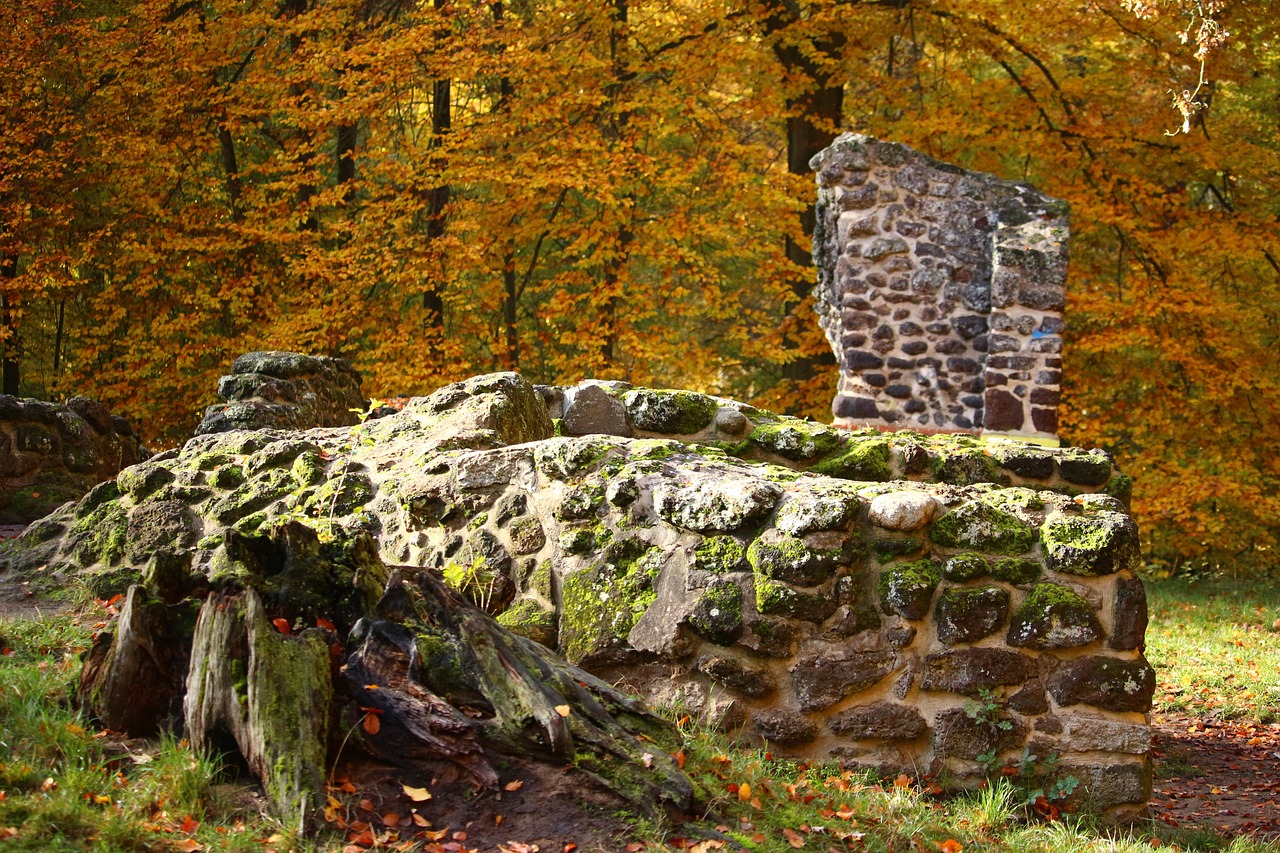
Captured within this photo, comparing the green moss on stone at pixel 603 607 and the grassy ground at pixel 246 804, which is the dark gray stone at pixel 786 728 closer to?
the grassy ground at pixel 246 804

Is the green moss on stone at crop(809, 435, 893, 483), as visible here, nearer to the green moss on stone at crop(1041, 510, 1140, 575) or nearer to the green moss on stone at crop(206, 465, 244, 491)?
the green moss on stone at crop(1041, 510, 1140, 575)

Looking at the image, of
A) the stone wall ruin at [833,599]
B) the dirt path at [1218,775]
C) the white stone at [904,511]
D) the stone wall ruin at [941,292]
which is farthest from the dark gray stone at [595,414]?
the stone wall ruin at [941,292]

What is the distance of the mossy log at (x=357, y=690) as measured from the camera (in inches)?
126

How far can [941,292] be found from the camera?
11617 millimetres

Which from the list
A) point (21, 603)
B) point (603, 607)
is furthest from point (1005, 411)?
point (21, 603)

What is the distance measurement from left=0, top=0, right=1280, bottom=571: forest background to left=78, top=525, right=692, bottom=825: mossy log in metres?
10.8

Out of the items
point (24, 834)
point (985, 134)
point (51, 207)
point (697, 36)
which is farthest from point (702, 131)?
point (24, 834)

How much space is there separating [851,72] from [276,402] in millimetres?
10246

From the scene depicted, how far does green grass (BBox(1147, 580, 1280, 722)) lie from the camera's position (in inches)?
292

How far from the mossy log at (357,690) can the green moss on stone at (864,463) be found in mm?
2553

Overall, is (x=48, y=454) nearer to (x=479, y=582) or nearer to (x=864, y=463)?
(x=479, y=582)

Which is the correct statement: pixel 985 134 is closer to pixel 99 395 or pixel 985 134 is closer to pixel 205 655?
pixel 99 395

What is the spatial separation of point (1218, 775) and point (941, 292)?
6349 millimetres

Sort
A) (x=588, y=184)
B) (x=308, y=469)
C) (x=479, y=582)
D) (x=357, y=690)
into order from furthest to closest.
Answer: (x=588, y=184) < (x=308, y=469) < (x=479, y=582) < (x=357, y=690)
